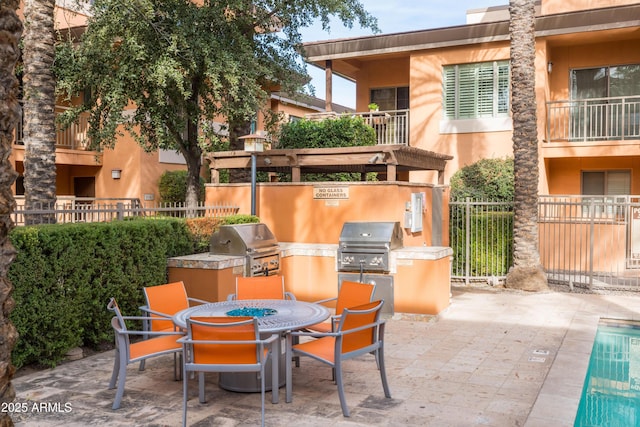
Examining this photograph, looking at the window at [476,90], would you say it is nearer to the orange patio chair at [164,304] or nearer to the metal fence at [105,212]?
the metal fence at [105,212]

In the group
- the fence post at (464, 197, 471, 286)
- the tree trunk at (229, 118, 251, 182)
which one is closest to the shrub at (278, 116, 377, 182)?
the tree trunk at (229, 118, 251, 182)

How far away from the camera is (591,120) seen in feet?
53.9

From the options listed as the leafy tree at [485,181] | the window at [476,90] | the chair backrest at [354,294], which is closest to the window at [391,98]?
the window at [476,90]

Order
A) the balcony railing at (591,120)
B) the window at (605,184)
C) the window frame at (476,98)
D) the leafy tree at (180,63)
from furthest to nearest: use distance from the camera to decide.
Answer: the window frame at (476,98) → the window at (605,184) → the balcony railing at (591,120) → the leafy tree at (180,63)

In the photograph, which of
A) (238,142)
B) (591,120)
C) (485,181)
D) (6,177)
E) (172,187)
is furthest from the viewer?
(172,187)

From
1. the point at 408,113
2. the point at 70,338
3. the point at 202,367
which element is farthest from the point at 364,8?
the point at 202,367

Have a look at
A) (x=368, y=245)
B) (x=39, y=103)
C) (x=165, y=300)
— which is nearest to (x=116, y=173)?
(x=39, y=103)

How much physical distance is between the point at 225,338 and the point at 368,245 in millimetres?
4848

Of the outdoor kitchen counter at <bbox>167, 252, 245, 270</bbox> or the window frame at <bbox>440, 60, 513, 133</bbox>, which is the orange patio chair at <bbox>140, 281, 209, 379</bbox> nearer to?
the outdoor kitchen counter at <bbox>167, 252, 245, 270</bbox>

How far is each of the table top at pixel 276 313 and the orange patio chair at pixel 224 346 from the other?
0.34 metres

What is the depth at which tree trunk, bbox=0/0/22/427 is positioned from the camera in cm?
233

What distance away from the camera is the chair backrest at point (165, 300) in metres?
6.16

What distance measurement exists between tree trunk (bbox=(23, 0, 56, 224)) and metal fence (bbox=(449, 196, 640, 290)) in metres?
8.78

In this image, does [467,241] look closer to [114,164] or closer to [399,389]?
[399,389]
